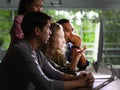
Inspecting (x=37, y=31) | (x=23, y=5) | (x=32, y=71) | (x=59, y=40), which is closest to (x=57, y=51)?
(x=59, y=40)

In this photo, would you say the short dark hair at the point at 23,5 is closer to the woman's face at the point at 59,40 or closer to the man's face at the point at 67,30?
the woman's face at the point at 59,40

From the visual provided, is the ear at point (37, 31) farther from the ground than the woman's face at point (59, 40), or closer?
farther from the ground

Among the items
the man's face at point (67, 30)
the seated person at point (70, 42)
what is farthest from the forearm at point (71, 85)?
the man's face at point (67, 30)

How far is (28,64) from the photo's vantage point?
1.75m

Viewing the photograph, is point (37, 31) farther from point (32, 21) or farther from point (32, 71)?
point (32, 71)

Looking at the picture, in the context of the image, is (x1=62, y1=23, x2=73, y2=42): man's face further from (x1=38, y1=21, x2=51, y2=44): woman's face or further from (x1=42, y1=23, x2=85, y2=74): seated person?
(x1=38, y1=21, x2=51, y2=44): woman's face

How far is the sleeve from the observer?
1.73m

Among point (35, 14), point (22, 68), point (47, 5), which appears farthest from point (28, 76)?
point (47, 5)

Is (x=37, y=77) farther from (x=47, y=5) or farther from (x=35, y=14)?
(x=47, y=5)

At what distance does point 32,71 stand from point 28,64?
0.05 metres

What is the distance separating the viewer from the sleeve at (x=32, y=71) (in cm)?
173

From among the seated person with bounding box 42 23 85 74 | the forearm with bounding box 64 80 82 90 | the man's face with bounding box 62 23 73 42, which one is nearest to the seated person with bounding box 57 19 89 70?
the man's face with bounding box 62 23 73 42

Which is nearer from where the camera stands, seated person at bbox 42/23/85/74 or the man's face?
seated person at bbox 42/23/85/74

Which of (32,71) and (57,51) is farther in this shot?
(57,51)
